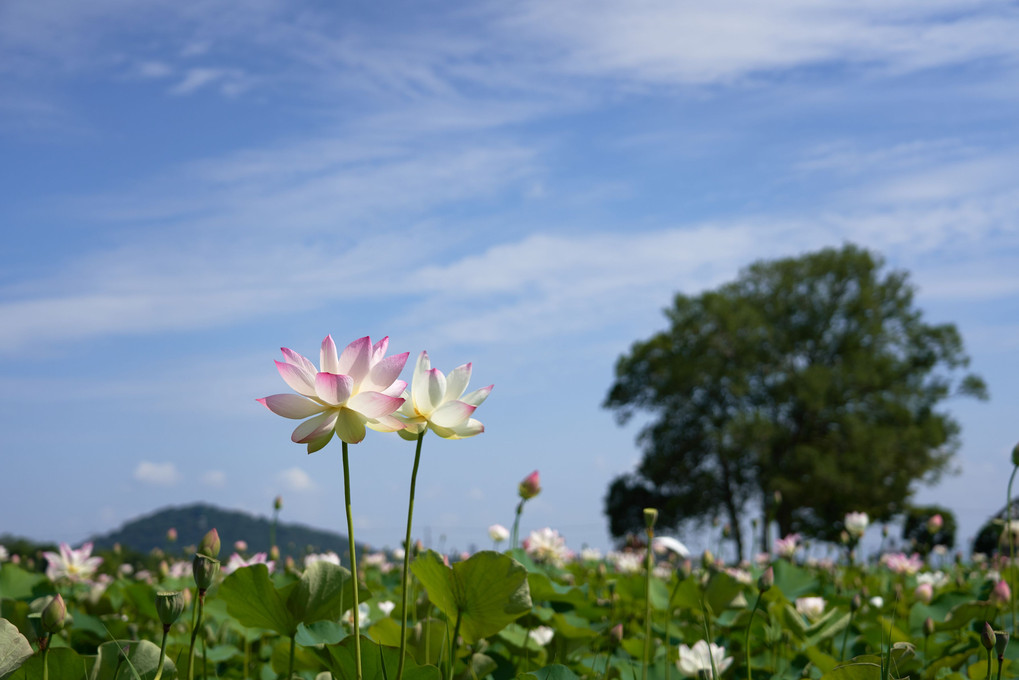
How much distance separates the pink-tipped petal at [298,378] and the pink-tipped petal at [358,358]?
→ 44 millimetres

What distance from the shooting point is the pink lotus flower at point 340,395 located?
2.99 feet

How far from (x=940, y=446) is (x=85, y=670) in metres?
20.0

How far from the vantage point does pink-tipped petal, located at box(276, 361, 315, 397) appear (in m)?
0.92

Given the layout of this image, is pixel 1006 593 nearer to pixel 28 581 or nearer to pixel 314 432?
pixel 314 432

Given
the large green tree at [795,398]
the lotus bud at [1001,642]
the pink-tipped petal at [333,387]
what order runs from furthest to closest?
1. the large green tree at [795,398]
2. the lotus bud at [1001,642]
3. the pink-tipped petal at [333,387]

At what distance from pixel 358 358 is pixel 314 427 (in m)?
0.10

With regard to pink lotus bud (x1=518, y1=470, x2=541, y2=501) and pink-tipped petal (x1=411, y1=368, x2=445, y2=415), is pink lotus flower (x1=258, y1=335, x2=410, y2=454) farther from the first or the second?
pink lotus bud (x1=518, y1=470, x2=541, y2=501)

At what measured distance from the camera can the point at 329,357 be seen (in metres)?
0.96

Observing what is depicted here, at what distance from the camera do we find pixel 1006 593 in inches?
75.0

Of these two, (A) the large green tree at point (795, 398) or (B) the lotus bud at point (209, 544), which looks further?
(A) the large green tree at point (795, 398)

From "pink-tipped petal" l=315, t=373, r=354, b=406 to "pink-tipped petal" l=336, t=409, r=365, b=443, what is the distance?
2cm

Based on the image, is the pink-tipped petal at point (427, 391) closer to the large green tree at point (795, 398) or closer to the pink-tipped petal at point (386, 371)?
the pink-tipped petal at point (386, 371)

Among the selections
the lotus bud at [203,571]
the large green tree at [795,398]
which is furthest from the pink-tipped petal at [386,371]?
the large green tree at [795,398]

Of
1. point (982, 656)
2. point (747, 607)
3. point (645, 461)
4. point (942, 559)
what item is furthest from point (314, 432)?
point (645, 461)
